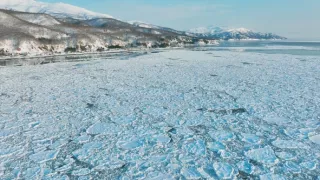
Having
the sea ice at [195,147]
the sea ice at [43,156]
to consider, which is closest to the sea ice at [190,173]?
the sea ice at [195,147]

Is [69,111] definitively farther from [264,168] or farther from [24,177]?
[264,168]

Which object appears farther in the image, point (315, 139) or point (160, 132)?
point (160, 132)

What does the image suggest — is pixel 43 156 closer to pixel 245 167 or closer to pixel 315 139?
pixel 245 167

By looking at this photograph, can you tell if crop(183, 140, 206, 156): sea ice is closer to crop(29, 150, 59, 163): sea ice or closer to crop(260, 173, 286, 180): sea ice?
crop(260, 173, 286, 180): sea ice

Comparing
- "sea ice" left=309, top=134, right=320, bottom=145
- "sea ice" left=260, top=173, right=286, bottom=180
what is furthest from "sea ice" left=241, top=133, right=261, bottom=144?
"sea ice" left=260, top=173, right=286, bottom=180

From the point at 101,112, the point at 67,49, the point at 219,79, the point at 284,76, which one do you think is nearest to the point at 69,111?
the point at 101,112

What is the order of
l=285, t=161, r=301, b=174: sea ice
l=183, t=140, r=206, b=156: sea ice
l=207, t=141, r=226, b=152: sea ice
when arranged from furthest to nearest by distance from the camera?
l=207, t=141, r=226, b=152: sea ice < l=183, t=140, r=206, b=156: sea ice < l=285, t=161, r=301, b=174: sea ice

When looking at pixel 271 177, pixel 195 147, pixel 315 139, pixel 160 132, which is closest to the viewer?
pixel 271 177

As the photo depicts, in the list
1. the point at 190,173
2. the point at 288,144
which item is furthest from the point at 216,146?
the point at 288,144
